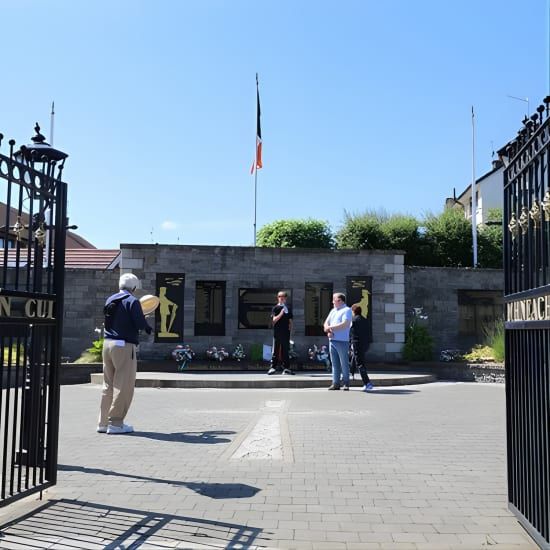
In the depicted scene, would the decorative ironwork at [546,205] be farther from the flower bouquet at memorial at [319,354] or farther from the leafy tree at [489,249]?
the leafy tree at [489,249]

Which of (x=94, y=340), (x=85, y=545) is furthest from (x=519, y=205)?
(x=94, y=340)

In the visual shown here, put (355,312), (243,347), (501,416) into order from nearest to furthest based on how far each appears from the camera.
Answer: (501,416)
(355,312)
(243,347)

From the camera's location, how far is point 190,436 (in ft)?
25.1

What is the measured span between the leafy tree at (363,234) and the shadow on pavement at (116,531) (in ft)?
71.6

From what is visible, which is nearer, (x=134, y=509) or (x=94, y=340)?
(x=134, y=509)

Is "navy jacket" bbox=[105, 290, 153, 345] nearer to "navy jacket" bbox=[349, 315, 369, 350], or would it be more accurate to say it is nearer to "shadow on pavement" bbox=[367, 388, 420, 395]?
"shadow on pavement" bbox=[367, 388, 420, 395]

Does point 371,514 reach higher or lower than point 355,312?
lower

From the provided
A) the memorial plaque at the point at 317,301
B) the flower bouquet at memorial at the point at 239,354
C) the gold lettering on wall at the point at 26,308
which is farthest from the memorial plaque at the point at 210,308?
the gold lettering on wall at the point at 26,308

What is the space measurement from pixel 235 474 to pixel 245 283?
12.0m

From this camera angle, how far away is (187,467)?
19.6ft

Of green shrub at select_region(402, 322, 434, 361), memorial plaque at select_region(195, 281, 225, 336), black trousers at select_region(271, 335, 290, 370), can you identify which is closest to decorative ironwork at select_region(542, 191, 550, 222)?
black trousers at select_region(271, 335, 290, 370)

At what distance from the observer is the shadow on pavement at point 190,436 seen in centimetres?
734

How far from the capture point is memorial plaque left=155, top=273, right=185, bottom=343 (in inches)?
674

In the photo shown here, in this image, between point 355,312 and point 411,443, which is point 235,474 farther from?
point 355,312
